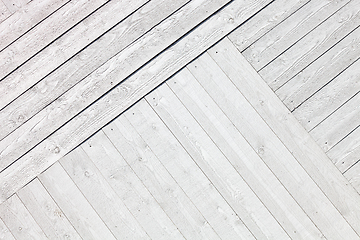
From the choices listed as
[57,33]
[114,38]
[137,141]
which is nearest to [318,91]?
[137,141]

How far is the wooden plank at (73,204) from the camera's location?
7.68 feet

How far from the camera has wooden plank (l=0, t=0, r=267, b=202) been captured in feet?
7.80

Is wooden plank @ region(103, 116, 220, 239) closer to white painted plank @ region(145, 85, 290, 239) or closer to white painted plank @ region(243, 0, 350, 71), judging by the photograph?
white painted plank @ region(145, 85, 290, 239)

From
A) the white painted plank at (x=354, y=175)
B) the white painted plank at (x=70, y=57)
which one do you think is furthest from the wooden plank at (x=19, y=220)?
the white painted plank at (x=354, y=175)

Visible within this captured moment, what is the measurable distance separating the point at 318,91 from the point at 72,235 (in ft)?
6.27

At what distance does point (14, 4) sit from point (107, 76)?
0.85 meters

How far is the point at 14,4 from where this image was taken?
2.47 meters

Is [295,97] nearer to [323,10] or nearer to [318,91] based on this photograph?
[318,91]

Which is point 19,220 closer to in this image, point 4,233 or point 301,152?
point 4,233

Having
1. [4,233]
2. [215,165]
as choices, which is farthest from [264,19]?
[4,233]

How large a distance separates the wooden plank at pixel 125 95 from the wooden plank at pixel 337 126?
2.93 feet

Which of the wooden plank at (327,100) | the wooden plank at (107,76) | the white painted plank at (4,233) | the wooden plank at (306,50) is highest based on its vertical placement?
the wooden plank at (107,76)

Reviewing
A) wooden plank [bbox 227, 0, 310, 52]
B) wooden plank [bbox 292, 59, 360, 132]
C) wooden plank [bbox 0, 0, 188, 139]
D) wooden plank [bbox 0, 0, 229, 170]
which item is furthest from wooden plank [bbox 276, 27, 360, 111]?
wooden plank [bbox 0, 0, 188, 139]

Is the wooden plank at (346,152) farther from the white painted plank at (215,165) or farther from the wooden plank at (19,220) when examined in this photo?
the wooden plank at (19,220)
